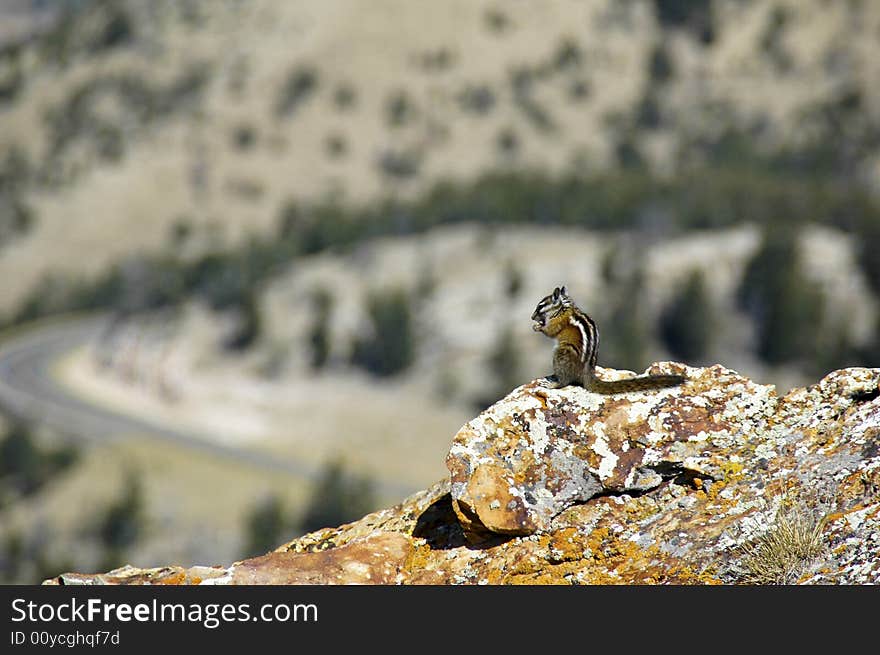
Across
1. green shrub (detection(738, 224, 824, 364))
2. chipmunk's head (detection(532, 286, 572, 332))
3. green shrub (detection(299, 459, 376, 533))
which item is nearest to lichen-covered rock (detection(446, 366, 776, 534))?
chipmunk's head (detection(532, 286, 572, 332))

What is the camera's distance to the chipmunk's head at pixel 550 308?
12320 millimetres

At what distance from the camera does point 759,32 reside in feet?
470

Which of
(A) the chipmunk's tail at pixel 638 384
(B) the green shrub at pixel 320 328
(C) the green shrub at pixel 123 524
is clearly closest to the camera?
(A) the chipmunk's tail at pixel 638 384

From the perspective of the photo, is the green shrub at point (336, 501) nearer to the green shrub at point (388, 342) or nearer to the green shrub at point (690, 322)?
the green shrub at point (388, 342)

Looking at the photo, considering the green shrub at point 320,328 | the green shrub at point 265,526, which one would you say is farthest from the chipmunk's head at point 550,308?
the green shrub at point 320,328

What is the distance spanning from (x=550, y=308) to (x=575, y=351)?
4.01 feet

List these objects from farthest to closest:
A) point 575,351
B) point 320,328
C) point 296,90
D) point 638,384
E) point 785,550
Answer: point 296,90 → point 320,328 → point 575,351 → point 638,384 → point 785,550

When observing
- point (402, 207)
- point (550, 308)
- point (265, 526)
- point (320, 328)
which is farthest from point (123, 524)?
point (402, 207)

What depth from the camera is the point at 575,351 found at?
1127cm

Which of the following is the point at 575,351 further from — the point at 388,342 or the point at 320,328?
the point at 320,328

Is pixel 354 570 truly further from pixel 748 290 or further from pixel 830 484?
pixel 748 290

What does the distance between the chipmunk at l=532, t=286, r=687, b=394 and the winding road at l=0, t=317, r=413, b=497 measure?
51216mm

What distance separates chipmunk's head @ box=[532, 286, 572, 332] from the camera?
1232cm
